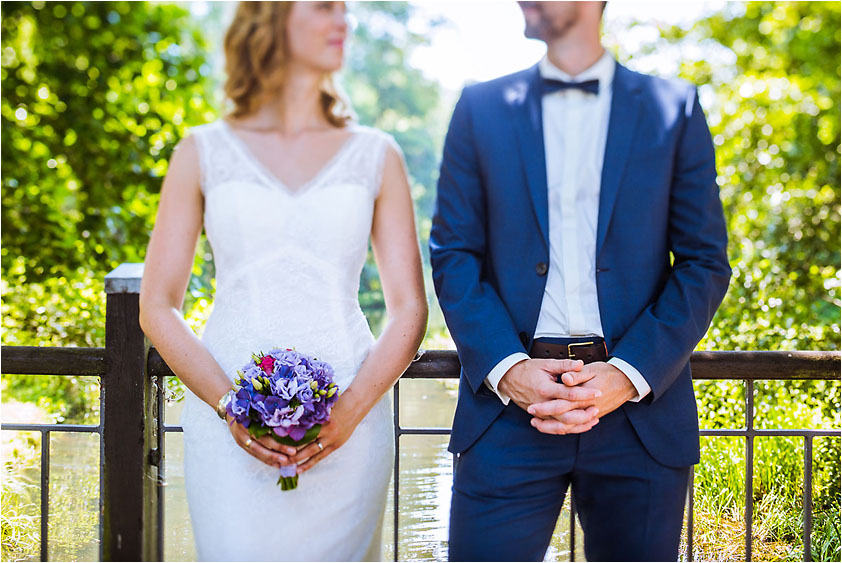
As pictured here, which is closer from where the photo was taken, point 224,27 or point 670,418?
point 670,418

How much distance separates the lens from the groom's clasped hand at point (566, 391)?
1.60 metres

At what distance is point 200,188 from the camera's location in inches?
73.9

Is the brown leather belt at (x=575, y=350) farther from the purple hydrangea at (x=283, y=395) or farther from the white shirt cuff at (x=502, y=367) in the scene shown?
the purple hydrangea at (x=283, y=395)

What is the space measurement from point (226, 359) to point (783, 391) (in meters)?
2.45

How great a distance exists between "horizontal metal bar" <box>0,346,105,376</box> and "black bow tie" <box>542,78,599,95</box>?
145 centimetres

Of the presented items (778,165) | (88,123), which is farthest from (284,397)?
(778,165)

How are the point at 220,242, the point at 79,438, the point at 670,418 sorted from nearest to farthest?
the point at 670,418 → the point at 220,242 → the point at 79,438

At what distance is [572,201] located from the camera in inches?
68.6

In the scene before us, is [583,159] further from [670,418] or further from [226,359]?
[226,359]

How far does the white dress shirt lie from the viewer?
172 centimetres

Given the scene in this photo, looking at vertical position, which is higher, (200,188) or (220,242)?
(200,188)

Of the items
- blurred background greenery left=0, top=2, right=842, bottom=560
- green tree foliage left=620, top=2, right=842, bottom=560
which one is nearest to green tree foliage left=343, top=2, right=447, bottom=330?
blurred background greenery left=0, top=2, right=842, bottom=560

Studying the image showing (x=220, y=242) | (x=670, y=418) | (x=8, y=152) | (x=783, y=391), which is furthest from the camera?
(x=8, y=152)

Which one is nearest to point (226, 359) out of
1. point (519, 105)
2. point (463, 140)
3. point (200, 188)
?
point (200, 188)
